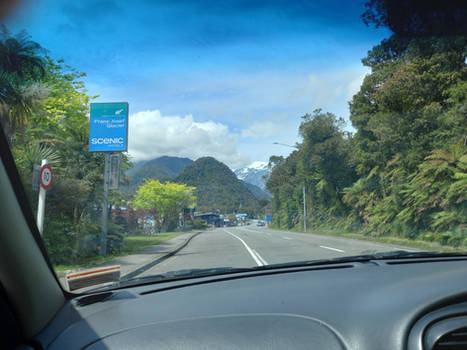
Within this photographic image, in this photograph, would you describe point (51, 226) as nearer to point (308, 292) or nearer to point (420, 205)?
point (308, 292)

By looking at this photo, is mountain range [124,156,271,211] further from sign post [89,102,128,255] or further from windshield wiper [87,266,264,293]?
windshield wiper [87,266,264,293]

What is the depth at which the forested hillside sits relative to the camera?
6.38 meters

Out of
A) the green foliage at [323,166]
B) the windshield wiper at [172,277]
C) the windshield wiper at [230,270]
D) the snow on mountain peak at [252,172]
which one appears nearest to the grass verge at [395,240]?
the green foliage at [323,166]

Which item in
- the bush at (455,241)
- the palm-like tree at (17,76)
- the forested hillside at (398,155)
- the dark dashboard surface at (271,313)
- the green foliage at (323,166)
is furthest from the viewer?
the bush at (455,241)

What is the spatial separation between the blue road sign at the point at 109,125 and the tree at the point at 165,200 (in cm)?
194

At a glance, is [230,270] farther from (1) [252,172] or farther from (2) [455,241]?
(2) [455,241]

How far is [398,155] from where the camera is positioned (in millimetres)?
12180

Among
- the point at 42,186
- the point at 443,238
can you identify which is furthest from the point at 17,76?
the point at 443,238

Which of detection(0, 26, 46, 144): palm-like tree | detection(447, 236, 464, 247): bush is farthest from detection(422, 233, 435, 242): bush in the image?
detection(0, 26, 46, 144): palm-like tree

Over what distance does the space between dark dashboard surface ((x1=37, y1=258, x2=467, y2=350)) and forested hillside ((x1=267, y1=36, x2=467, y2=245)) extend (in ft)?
10.2

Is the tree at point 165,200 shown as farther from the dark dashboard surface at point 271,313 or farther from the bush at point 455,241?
the bush at point 455,241

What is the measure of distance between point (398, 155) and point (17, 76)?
12.3 meters

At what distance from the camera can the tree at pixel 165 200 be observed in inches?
203

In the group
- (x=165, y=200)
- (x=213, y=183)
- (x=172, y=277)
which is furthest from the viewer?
(x=165, y=200)
